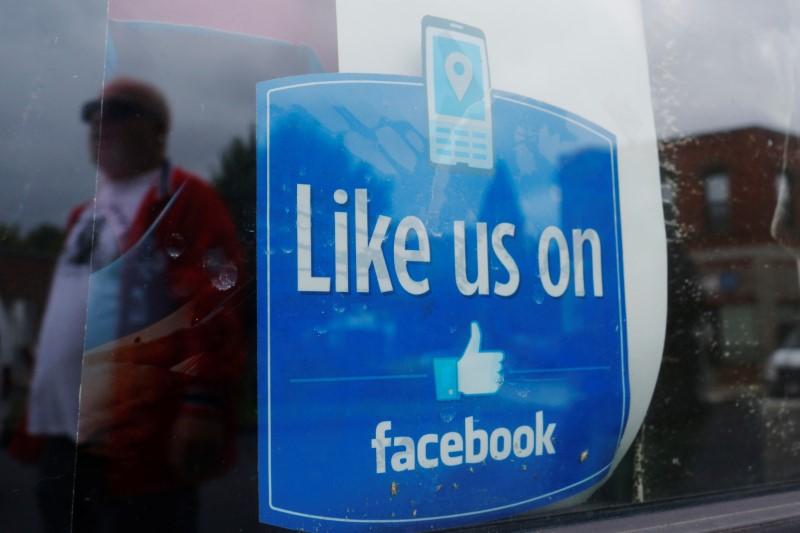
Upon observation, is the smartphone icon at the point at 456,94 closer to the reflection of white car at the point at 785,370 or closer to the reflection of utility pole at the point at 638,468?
the reflection of utility pole at the point at 638,468

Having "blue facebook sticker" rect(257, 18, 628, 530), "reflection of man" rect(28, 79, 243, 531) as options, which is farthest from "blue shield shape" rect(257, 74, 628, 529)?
"reflection of man" rect(28, 79, 243, 531)

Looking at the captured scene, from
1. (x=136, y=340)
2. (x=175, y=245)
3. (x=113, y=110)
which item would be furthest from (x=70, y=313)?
(x=113, y=110)

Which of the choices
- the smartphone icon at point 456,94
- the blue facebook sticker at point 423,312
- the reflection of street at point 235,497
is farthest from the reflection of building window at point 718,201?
the reflection of street at point 235,497

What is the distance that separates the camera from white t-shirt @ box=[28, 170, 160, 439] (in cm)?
154

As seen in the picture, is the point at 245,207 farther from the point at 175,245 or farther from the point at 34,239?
the point at 34,239

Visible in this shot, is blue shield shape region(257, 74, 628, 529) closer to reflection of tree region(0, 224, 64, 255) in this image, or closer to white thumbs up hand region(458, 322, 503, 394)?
white thumbs up hand region(458, 322, 503, 394)

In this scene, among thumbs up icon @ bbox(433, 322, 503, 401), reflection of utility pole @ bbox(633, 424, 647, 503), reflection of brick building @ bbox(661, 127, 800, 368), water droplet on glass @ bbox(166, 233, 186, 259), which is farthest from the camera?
reflection of brick building @ bbox(661, 127, 800, 368)

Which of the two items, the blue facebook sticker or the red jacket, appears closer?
the red jacket

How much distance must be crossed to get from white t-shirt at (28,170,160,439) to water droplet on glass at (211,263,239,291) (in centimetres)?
21

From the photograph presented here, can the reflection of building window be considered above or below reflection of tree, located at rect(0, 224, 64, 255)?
above

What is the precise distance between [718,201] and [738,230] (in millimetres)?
129

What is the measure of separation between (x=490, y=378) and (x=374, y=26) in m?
0.89

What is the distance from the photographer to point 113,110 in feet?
5.47

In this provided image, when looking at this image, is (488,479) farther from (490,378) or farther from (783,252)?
(783,252)
